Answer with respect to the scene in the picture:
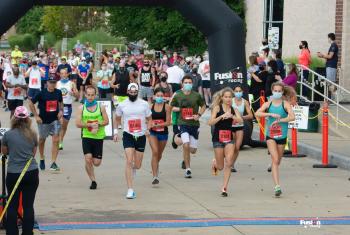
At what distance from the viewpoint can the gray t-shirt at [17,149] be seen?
10.2m

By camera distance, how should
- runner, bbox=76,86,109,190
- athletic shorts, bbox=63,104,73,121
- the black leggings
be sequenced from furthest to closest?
1. athletic shorts, bbox=63,104,73,121
2. runner, bbox=76,86,109,190
3. the black leggings

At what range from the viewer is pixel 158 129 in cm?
1503

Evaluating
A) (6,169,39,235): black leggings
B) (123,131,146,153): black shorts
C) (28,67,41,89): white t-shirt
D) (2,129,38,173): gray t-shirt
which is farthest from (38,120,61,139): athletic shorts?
(28,67,41,89): white t-shirt

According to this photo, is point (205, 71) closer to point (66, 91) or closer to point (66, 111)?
point (66, 91)

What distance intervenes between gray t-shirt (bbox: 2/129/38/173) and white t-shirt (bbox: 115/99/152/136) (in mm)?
3839

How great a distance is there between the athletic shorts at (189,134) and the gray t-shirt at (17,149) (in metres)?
5.84

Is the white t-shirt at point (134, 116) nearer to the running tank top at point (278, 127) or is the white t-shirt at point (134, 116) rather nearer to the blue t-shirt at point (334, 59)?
the running tank top at point (278, 127)

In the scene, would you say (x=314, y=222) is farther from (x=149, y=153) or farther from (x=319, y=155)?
(x=149, y=153)

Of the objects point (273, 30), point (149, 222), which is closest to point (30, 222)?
point (149, 222)

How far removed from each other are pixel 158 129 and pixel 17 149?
16.3 ft

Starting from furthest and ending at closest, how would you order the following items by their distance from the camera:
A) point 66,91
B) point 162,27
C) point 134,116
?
point 162,27
point 66,91
point 134,116

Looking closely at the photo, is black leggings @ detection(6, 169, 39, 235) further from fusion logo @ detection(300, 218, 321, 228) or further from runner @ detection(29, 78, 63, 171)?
runner @ detection(29, 78, 63, 171)

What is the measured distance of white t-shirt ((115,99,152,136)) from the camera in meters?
14.1

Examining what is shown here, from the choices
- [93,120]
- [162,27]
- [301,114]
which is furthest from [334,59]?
[162,27]
